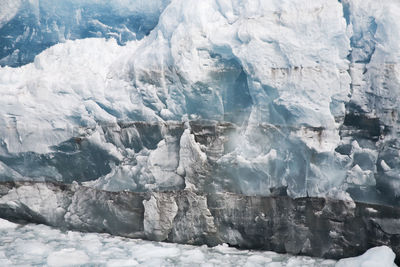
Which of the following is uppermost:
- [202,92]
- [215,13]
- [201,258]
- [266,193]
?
[215,13]

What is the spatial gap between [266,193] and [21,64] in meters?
2.00

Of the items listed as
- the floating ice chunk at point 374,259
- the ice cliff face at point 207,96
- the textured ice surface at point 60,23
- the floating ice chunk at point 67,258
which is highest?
the textured ice surface at point 60,23

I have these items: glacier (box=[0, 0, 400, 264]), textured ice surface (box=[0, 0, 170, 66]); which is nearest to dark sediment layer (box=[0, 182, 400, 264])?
glacier (box=[0, 0, 400, 264])

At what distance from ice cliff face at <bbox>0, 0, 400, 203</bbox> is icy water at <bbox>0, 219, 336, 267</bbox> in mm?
400

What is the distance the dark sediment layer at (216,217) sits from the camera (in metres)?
2.67

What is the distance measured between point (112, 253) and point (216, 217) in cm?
72

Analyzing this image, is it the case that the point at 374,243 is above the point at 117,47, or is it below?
below

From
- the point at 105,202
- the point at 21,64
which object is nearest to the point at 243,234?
the point at 105,202

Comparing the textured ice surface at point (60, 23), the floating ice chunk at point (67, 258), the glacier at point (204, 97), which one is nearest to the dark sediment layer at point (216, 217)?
the glacier at point (204, 97)

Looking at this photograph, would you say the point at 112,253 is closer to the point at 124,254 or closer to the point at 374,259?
the point at 124,254

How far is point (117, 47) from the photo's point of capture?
3217 mm

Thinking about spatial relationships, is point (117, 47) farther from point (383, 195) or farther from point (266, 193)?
point (383, 195)

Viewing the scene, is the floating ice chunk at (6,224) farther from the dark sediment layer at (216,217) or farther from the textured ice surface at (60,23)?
the textured ice surface at (60,23)

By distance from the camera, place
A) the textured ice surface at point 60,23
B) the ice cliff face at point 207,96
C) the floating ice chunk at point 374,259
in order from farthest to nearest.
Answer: the textured ice surface at point 60,23 < the ice cliff face at point 207,96 < the floating ice chunk at point 374,259
